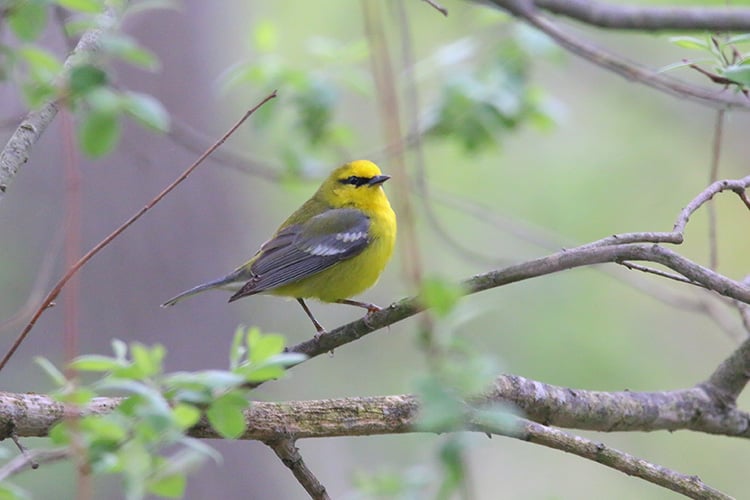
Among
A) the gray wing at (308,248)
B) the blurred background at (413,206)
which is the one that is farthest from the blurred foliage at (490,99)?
the gray wing at (308,248)

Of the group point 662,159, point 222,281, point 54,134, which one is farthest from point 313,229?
point 662,159

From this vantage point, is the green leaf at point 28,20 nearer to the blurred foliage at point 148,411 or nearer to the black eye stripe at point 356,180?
the blurred foliage at point 148,411

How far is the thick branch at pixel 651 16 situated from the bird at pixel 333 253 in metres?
1.61

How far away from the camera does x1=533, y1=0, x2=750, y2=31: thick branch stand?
9.62 ft

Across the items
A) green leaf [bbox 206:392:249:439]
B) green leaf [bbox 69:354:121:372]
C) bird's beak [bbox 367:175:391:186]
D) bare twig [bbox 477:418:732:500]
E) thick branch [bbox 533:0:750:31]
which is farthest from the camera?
bird's beak [bbox 367:175:391:186]

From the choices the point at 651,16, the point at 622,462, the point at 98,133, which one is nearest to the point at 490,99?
the point at 651,16

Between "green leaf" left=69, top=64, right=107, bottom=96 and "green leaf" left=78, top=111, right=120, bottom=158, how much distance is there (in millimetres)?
112

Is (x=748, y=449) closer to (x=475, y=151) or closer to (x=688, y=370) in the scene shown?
(x=688, y=370)

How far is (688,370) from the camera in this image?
798cm

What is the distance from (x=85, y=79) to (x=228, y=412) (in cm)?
67

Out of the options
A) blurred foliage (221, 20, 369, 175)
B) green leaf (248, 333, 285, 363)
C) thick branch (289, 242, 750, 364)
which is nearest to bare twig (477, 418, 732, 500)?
thick branch (289, 242, 750, 364)

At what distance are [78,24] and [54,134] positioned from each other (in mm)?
4351

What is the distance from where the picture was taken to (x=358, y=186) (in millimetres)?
4906

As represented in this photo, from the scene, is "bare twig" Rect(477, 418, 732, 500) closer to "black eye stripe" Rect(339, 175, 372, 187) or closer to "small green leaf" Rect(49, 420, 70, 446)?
"small green leaf" Rect(49, 420, 70, 446)
